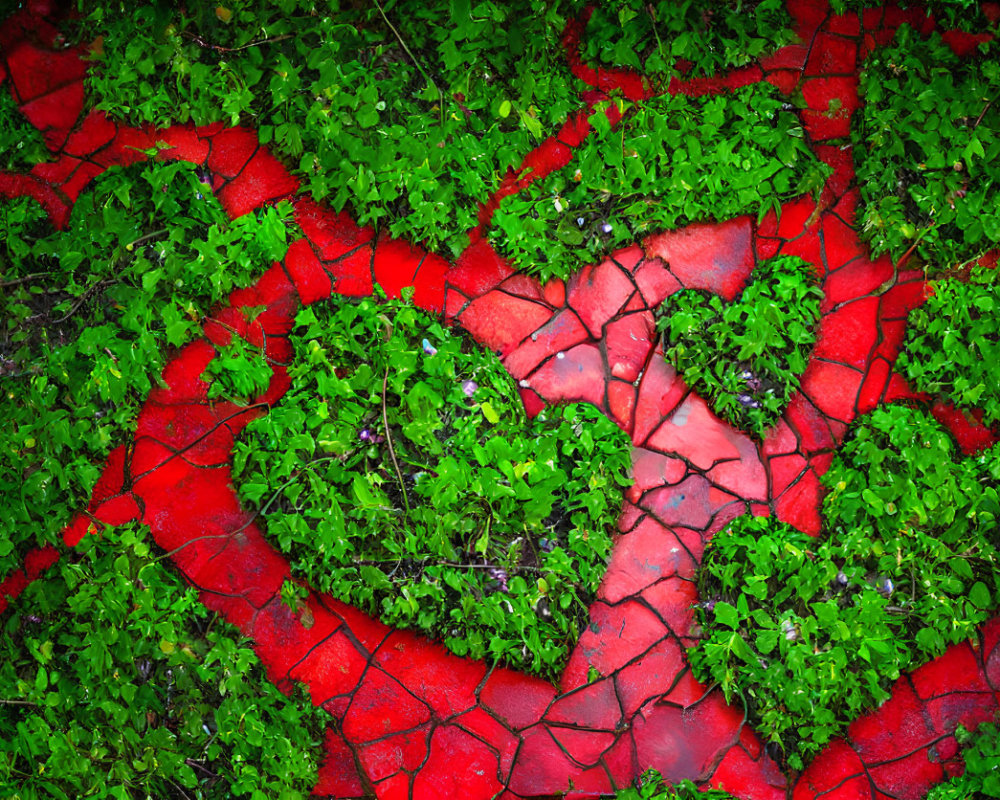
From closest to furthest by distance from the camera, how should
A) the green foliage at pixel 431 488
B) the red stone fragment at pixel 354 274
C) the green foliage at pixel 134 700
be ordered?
1. the green foliage at pixel 134 700
2. the green foliage at pixel 431 488
3. the red stone fragment at pixel 354 274

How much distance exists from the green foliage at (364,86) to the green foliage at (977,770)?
2.50 m

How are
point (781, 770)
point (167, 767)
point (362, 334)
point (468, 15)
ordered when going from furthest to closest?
1. point (468, 15)
2. point (362, 334)
3. point (781, 770)
4. point (167, 767)

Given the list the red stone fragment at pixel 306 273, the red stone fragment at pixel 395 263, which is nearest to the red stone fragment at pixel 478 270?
the red stone fragment at pixel 395 263

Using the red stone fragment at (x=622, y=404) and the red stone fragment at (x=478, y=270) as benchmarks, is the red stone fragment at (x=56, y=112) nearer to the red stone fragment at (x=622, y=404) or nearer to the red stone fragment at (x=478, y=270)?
the red stone fragment at (x=478, y=270)

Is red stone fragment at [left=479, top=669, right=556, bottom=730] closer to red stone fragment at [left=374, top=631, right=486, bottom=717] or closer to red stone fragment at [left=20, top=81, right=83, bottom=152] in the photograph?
red stone fragment at [left=374, top=631, right=486, bottom=717]

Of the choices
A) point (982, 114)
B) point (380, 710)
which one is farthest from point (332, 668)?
point (982, 114)

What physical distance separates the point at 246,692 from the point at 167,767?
11.9 inches

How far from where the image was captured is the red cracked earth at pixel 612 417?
8.66 feet

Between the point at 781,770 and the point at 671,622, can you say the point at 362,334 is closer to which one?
the point at 671,622

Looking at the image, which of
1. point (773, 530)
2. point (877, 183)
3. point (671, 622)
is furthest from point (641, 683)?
point (877, 183)

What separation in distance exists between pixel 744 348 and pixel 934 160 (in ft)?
3.63

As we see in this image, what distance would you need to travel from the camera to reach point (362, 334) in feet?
9.18

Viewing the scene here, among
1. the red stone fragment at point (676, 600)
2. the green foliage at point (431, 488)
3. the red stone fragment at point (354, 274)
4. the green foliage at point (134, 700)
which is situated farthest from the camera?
the red stone fragment at point (354, 274)

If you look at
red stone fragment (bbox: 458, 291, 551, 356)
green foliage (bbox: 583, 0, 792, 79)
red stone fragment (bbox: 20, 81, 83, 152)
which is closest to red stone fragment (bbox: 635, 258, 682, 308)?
red stone fragment (bbox: 458, 291, 551, 356)
